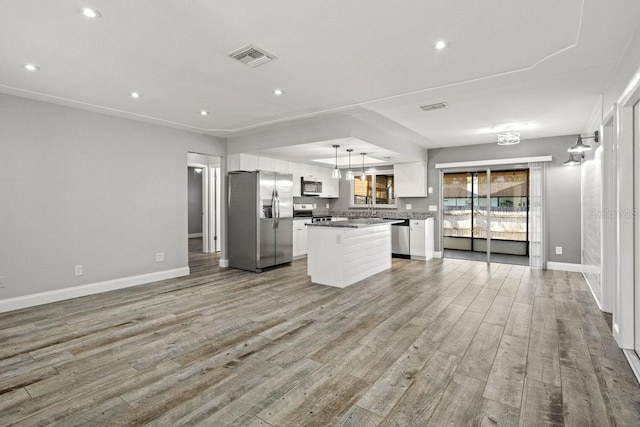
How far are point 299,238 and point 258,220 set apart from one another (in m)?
1.49

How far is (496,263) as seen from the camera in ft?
21.6

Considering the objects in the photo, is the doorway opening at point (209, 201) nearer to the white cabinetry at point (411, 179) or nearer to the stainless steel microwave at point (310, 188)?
the stainless steel microwave at point (310, 188)

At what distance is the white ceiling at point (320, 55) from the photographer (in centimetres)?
217

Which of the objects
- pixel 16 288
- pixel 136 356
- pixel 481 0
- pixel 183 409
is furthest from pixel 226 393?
pixel 16 288

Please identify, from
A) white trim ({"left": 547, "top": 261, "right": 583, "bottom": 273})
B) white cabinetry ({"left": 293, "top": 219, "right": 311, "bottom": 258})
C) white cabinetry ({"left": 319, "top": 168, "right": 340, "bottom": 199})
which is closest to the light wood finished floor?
white trim ({"left": 547, "top": 261, "right": 583, "bottom": 273})

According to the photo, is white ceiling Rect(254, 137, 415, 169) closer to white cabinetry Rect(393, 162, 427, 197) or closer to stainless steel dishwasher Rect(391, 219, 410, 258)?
white cabinetry Rect(393, 162, 427, 197)

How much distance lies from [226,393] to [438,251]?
20.5 feet

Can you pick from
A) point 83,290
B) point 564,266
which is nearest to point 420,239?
point 564,266

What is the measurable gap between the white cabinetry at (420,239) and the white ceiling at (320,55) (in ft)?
9.77

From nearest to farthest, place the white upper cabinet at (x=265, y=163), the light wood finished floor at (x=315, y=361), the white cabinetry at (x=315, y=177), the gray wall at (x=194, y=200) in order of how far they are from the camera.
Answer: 1. the light wood finished floor at (x=315, y=361)
2. the white upper cabinet at (x=265, y=163)
3. the white cabinetry at (x=315, y=177)
4. the gray wall at (x=194, y=200)

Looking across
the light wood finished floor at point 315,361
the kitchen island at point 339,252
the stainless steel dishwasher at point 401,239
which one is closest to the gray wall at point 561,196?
the light wood finished floor at point 315,361

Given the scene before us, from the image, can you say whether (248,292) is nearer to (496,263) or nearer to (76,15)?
(76,15)

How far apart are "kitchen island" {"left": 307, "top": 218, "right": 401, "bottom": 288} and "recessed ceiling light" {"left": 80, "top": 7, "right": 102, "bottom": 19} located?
3.49m

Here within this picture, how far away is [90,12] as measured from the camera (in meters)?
2.19
